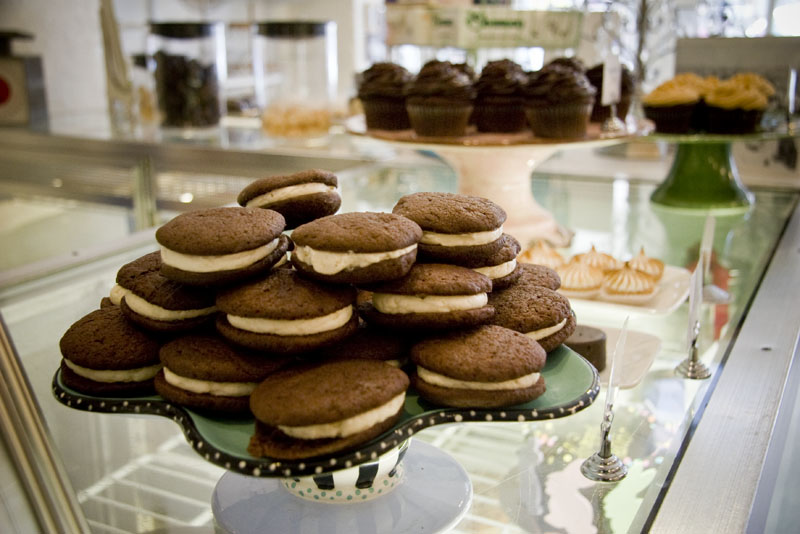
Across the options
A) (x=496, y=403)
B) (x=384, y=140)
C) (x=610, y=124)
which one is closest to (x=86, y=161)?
(x=384, y=140)

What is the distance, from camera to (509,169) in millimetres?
1704

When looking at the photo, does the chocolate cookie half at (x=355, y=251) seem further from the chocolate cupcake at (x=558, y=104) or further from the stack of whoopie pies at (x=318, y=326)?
the chocolate cupcake at (x=558, y=104)

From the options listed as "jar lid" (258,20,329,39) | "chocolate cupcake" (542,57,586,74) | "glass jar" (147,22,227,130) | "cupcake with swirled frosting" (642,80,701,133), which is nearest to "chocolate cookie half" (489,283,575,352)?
"chocolate cupcake" (542,57,586,74)

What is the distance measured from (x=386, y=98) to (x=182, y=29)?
4.81 ft

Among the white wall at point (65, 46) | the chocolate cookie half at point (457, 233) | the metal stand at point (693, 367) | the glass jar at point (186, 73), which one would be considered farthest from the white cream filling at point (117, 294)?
the white wall at point (65, 46)

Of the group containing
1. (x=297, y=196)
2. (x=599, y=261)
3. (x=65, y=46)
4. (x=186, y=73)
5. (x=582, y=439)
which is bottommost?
(x=582, y=439)

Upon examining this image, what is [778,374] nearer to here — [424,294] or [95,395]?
[424,294]

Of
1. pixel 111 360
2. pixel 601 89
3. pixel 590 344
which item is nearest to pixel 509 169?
pixel 601 89

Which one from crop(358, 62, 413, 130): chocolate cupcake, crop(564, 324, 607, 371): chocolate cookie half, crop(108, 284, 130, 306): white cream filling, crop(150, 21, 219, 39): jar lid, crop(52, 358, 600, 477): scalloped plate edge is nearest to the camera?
crop(52, 358, 600, 477): scalloped plate edge

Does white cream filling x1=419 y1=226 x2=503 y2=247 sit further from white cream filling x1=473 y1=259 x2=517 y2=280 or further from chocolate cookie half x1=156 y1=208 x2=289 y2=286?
chocolate cookie half x1=156 y1=208 x2=289 y2=286

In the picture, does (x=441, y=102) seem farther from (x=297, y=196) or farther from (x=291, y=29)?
(x=291, y=29)

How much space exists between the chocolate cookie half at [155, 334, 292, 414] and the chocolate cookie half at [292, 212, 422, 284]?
94 mm

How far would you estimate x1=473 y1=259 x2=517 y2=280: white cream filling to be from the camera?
2.67 feet

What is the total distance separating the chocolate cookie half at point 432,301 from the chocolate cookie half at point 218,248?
11 cm
